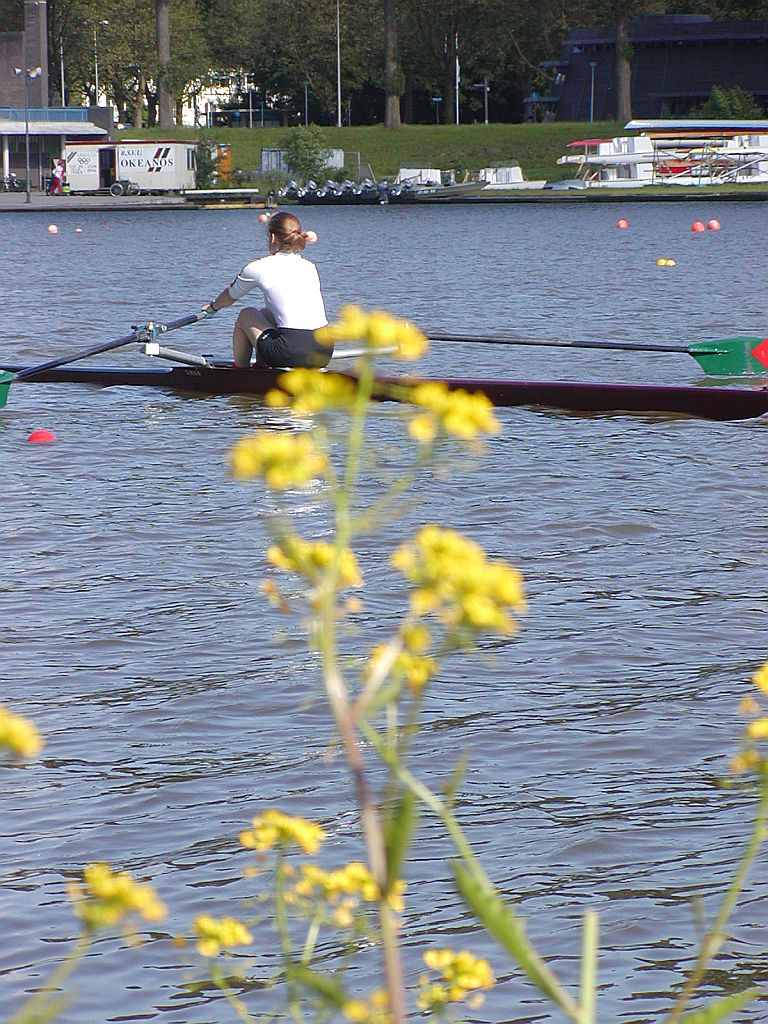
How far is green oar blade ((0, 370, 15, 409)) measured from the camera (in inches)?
516

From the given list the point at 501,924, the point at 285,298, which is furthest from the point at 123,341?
the point at 501,924

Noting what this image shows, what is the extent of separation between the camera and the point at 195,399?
13828 mm

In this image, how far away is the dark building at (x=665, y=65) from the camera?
296ft

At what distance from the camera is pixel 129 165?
70.6 meters

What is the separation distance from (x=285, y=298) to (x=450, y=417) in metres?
10.7

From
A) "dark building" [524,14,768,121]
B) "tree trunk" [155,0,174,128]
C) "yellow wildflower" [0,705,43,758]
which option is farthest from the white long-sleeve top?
"dark building" [524,14,768,121]

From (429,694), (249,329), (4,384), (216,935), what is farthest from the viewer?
(4,384)

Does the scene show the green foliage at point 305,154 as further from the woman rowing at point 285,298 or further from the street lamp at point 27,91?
the woman rowing at point 285,298

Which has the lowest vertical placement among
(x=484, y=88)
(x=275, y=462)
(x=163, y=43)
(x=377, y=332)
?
(x=275, y=462)

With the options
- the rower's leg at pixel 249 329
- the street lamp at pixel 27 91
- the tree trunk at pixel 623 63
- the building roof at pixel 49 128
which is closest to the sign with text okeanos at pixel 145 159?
the building roof at pixel 49 128

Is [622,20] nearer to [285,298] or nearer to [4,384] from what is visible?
[4,384]

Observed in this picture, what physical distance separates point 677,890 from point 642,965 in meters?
0.42

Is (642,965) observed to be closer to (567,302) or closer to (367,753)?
(367,753)

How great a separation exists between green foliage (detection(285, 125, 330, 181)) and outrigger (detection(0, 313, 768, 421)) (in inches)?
2447
